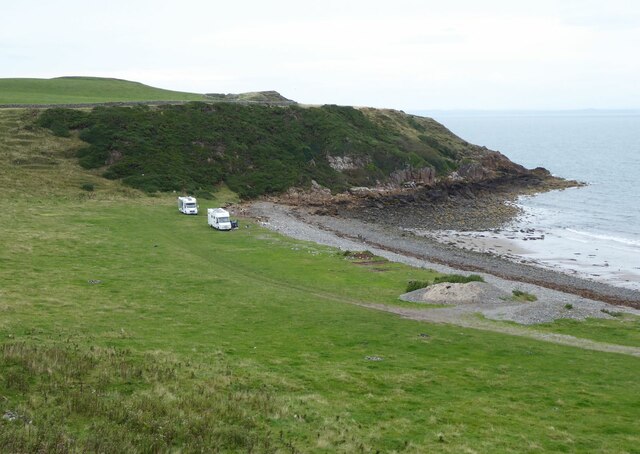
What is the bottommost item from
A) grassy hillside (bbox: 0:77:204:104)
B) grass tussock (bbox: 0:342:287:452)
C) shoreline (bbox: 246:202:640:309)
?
shoreline (bbox: 246:202:640:309)

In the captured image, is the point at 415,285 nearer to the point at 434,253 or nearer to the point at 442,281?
the point at 442,281

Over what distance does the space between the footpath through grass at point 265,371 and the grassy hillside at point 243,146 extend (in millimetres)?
49902

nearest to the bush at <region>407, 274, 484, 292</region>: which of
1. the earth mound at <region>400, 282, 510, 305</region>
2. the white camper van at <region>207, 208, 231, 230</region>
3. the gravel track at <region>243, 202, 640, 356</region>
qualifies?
the earth mound at <region>400, 282, 510, 305</region>

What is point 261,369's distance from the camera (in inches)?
1105

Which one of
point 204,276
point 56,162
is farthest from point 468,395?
point 56,162

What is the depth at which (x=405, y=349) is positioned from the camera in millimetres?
33219

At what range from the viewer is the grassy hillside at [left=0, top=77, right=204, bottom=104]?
408 feet

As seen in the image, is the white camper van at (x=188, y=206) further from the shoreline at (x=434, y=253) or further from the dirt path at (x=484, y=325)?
the dirt path at (x=484, y=325)

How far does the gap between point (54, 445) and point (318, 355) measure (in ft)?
53.4

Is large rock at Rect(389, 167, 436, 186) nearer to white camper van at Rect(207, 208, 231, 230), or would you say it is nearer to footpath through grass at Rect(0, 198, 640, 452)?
white camper van at Rect(207, 208, 231, 230)

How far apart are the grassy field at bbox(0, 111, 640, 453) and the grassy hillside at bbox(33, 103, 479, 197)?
149ft

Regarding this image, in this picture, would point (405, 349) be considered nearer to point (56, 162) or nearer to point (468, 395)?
point (468, 395)

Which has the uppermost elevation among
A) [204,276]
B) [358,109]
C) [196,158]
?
[358,109]

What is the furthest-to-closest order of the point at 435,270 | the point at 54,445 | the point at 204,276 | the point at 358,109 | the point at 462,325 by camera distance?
the point at 358,109 < the point at 435,270 < the point at 204,276 < the point at 462,325 < the point at 54,445
